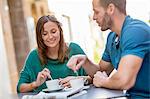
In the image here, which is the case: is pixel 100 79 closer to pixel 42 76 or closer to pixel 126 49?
pixel 126 49

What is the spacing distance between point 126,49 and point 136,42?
0.18ft

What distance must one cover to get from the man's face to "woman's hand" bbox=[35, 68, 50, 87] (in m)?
0.43

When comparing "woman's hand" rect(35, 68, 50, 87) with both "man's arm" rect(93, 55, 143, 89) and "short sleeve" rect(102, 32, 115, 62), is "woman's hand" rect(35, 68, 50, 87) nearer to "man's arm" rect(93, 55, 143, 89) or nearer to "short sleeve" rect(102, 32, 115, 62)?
"short sleeve" rect(102, 32, 115, 62)

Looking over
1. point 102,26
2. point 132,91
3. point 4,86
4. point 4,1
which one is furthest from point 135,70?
point 4,1

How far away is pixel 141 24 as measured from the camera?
1543 millimetres

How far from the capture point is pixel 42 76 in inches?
75.0

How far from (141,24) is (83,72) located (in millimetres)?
797

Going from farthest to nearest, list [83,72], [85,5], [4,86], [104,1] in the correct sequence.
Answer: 1. [85,5]
2. [4,86]
3. [83,72]
4. [104,1]

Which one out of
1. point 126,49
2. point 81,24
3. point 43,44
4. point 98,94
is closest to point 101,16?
point 126,49

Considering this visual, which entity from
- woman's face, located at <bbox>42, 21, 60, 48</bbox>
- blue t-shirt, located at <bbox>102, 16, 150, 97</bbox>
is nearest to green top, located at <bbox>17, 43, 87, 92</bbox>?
woman's face, located at <bbox>42, 21, 60, 48</bbox>

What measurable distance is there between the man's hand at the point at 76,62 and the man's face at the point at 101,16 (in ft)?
0.91

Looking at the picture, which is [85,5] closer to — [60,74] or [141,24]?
→ [60,74]

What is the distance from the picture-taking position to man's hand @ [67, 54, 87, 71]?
1.85m

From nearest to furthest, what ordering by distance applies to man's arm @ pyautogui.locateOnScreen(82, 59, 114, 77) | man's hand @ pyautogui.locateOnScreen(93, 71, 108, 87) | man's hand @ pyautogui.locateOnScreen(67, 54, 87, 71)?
1. man's hand @ pyautogui.locateOnScreen(93, 71, 108, 87)
2. man's hand @ pyautogui.locateOnScreen(67, 54, 87, 71)
3. man's arm @ pyautogui.locateOnScreen(82, 59, 114, 77)
